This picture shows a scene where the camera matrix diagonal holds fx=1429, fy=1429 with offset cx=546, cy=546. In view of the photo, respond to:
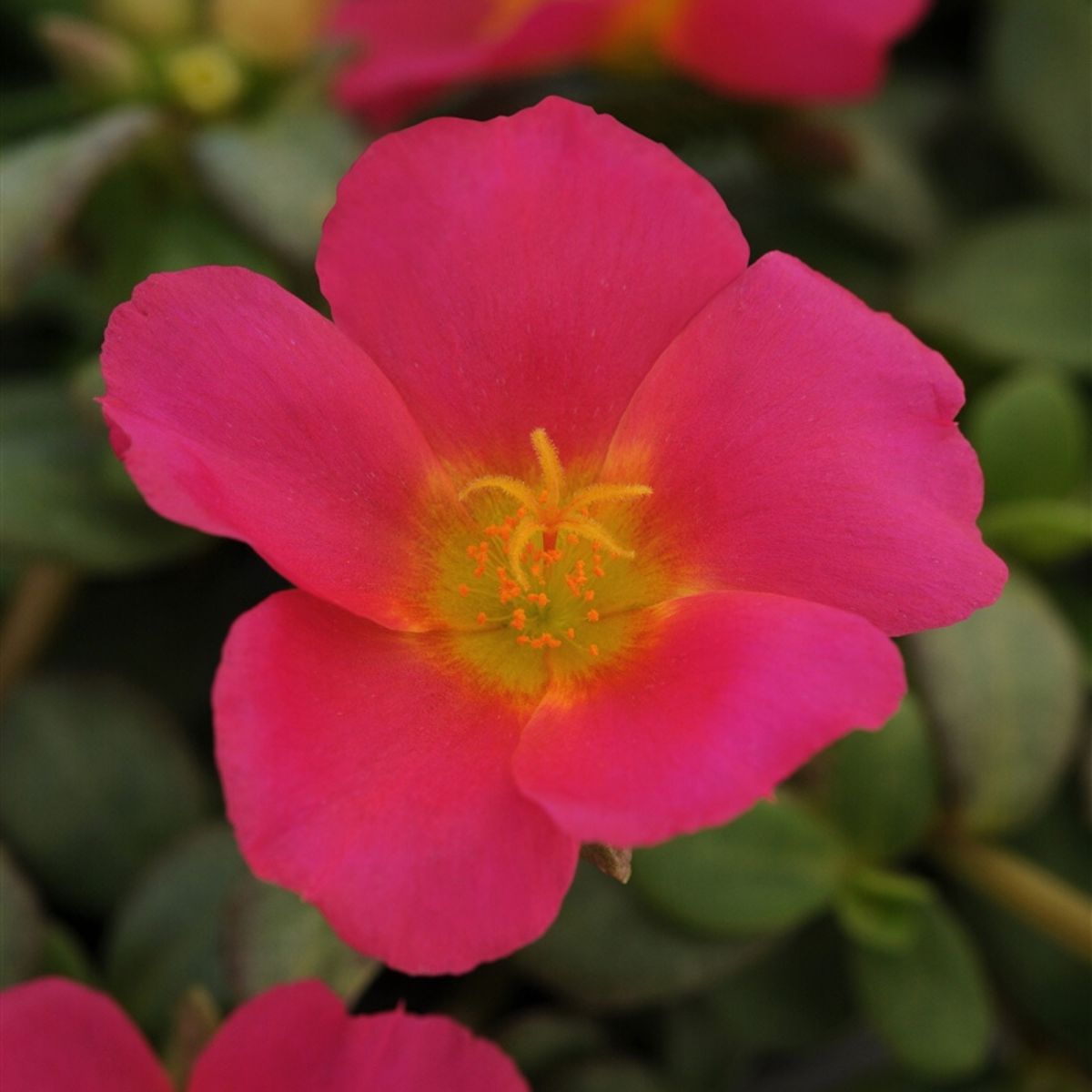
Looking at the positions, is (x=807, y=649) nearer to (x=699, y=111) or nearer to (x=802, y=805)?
(x=802, y=805)

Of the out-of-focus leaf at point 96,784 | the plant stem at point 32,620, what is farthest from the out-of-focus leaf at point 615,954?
the plant stem at point 32,620

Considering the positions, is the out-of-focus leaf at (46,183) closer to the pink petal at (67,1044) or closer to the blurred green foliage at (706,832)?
the blurred green foliage at (706,832)

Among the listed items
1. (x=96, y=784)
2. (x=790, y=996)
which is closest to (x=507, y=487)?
(x=96, y=784)

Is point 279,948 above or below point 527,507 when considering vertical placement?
below

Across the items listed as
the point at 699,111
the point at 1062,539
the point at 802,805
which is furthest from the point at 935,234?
the point at 802,805

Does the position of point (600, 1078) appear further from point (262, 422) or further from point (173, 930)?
point (262, 422)

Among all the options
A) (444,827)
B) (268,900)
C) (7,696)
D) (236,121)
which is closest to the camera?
(444,827)

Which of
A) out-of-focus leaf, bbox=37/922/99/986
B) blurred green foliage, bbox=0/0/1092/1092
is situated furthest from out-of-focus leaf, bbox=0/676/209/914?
out-of-focus leaf, bbox=37/922/99/986
